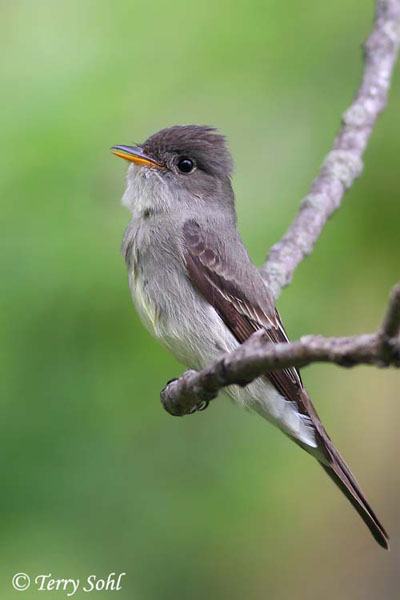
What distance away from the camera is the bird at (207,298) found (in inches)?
119

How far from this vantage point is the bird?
3.03m

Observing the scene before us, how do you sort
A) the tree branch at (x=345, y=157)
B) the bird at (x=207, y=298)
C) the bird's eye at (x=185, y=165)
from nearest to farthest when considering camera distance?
the bird at (x=207, y=298) < the tree branch at (x=345, y=157) < the bird's eye at (x=185, y=165)

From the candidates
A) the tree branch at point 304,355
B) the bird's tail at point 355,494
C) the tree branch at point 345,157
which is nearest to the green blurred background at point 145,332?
the tree branch at point 345,157

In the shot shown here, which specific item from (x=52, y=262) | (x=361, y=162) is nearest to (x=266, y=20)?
(x=361, y=162)

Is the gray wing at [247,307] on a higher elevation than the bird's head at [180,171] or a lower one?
lower

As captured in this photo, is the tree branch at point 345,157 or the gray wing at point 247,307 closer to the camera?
the gray wing at point 247,307

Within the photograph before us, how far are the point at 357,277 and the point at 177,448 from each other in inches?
38.3

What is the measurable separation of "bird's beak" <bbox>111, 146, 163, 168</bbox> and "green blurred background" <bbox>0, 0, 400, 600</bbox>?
8 cm

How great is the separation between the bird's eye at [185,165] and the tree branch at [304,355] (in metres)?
1.61

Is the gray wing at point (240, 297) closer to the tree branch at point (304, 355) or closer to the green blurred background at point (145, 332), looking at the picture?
the green blurred background at point (145, 332)

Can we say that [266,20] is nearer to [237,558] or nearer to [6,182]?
[6,182]

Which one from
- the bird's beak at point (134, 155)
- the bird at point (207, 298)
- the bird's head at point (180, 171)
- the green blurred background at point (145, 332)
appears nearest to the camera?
the green blurred background at point (145, 332)

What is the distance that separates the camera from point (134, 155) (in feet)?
10.7

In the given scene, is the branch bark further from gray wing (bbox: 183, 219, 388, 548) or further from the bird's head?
the bird's head
